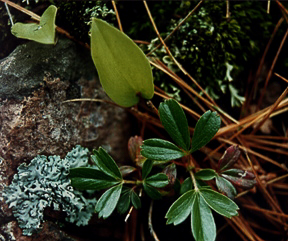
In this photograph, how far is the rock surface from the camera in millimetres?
1129

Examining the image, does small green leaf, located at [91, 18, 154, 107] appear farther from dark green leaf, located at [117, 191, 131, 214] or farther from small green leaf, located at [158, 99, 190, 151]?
dark green leaf, located at [117, 191, 131, 214]

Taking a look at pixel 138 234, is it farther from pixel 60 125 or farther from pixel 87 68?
pixel 87 68

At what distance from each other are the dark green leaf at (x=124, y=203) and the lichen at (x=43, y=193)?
0.15m

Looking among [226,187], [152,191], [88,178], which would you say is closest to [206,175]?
[226,187]

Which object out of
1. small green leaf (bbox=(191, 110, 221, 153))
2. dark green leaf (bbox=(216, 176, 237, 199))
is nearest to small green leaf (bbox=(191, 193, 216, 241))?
dark green leaf (bbox=(216, 176, 237, 199))

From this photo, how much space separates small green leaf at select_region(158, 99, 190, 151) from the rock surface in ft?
1.29

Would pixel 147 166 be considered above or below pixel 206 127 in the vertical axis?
below

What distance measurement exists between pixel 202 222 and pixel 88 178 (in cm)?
43

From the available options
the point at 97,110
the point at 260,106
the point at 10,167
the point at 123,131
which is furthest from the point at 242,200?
the point at 10,167

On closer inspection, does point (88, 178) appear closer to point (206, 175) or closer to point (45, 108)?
point (45, 108)

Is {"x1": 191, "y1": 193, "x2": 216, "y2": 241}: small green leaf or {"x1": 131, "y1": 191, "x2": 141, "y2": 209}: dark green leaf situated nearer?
{"x1": 191, "y1": 193, "x2": 216, "y2": 241}: small green leaf

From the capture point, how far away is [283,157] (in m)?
1.48

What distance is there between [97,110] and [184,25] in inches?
22.3

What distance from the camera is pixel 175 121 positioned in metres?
1.09
